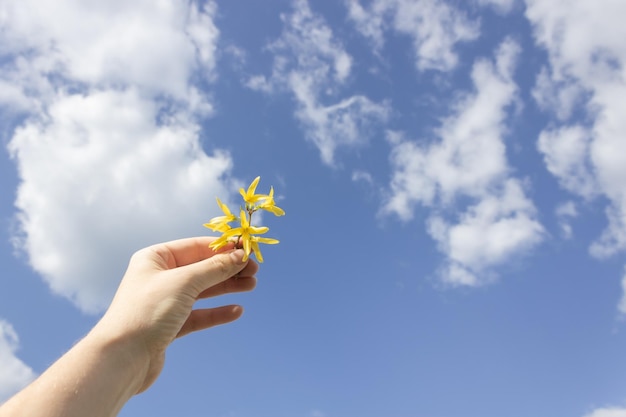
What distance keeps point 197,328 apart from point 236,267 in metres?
0.87

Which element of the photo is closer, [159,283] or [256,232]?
[159,283]

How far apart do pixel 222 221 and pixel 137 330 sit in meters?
1.70

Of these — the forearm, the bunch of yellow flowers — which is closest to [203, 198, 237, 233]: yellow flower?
the bunch of yellow flowers

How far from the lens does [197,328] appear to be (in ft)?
15.8

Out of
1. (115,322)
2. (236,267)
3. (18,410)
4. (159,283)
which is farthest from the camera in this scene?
(236,267)

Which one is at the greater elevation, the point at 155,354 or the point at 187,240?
the point at 187,240

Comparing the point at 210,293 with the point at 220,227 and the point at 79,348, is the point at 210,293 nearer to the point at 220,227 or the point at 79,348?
the point at 220,227

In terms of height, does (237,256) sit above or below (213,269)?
above

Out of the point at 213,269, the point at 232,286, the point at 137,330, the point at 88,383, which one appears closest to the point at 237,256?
the point at 213,269

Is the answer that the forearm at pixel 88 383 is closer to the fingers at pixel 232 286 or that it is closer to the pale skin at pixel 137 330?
the pale skin at pixel 137 330

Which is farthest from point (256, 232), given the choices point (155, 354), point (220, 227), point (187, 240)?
point (155, 354)

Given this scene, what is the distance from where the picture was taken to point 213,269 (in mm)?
4277

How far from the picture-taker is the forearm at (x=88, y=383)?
282 cm

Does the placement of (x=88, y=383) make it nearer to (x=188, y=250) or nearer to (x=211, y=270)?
(x=211, y=270)
